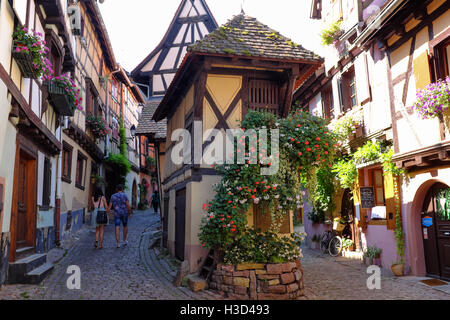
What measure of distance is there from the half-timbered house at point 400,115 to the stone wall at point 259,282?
351 cm

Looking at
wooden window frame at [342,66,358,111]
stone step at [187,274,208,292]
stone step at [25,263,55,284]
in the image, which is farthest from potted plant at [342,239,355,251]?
stone step at [25,263,55,284]

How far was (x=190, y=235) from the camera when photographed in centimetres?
782

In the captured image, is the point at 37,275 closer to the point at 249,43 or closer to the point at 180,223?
the point at 180,223

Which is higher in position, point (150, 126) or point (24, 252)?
point (150, 126)

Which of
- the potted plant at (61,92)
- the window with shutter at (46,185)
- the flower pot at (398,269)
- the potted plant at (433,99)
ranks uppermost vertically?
the potted plant at (61,92)

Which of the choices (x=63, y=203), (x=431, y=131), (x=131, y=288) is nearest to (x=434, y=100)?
(x=431, y=131)

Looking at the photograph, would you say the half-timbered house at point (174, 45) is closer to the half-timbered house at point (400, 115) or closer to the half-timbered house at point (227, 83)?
the half-timbered house at point (400, 115)

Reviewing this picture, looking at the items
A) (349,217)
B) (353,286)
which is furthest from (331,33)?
(353,286)

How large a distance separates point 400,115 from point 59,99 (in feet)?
25.0

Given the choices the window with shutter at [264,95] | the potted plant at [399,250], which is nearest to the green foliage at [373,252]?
the potted plant at [399,250]

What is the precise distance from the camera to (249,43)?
8.05m

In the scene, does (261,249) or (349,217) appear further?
(349,217)

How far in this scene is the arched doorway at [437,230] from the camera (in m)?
7.98

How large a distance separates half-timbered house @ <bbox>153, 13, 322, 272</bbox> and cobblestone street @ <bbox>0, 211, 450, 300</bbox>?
0.94 metres
